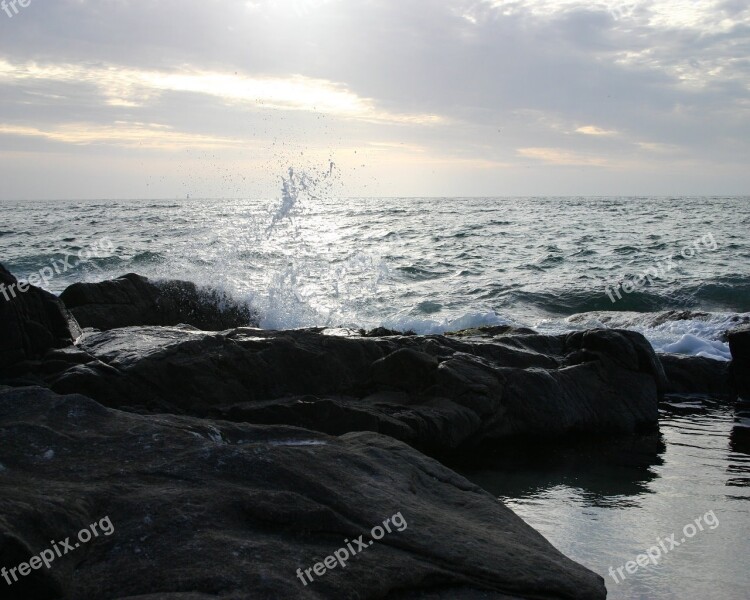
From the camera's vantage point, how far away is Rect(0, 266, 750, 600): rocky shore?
308 centimetres

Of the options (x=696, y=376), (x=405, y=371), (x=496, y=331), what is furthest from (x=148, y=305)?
(x=696, y=376)

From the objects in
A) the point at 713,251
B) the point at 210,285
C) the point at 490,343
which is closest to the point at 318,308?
the point at 210,285

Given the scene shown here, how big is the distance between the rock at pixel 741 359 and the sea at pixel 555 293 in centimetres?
50

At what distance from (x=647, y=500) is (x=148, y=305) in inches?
319

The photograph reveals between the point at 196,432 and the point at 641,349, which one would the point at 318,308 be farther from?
the point at 196,432

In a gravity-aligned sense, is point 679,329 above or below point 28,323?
below

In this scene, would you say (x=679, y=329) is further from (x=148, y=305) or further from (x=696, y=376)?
(x=148, y=305)

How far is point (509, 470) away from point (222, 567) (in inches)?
167

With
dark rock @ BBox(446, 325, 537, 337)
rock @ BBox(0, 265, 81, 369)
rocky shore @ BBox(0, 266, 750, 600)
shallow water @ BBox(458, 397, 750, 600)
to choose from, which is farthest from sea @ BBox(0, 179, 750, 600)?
rock @ BBox(0, 265, 81, 369)

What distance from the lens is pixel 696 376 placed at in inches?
413

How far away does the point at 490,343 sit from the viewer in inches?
356

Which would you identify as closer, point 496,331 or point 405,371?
point 405,371

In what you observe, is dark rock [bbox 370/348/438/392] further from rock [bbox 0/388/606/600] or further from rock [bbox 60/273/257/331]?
rock [bbox 60/273/257/331]

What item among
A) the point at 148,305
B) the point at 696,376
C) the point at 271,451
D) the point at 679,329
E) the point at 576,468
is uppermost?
the point at 271,451
